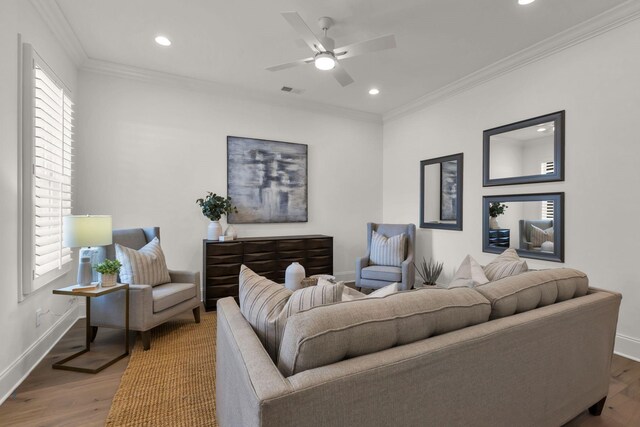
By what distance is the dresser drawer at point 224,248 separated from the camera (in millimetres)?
3754

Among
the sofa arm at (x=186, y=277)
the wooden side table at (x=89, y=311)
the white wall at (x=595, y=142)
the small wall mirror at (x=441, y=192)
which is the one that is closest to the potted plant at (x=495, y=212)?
the white wall at (x=595, y=142)

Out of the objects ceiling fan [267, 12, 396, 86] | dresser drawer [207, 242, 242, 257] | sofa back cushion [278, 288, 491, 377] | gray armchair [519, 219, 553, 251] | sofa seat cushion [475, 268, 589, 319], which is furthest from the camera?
dresser drawer [207, 242, 242, 257]

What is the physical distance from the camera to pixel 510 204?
11.5 feet

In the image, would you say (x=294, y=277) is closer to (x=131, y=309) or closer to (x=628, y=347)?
(x=131, y=309)

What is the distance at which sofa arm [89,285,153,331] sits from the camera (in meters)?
2.63

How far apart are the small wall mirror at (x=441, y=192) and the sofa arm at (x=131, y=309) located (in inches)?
145

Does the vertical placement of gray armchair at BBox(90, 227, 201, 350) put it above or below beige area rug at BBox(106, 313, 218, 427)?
above

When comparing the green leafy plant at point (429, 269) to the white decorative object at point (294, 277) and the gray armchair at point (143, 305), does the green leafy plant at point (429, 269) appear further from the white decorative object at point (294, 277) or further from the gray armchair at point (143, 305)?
the gray armchair at point (143, 305)

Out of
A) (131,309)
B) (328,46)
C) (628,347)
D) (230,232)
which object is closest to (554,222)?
(628,347)

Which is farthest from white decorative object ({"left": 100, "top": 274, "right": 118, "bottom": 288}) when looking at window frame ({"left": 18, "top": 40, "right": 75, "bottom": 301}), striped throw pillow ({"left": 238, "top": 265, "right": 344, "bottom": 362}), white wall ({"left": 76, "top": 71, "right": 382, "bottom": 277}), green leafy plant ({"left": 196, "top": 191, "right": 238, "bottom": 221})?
striped throw pillow ({"left": 238, "top": 265, "right": 344, "bottom": 362})

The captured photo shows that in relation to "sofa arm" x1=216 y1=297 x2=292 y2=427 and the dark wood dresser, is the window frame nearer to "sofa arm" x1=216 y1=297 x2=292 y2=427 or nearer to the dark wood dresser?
the dark wood dresser

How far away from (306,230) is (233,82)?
2.34 metres

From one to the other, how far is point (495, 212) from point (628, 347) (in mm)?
1644

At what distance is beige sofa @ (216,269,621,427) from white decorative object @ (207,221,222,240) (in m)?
2.50
